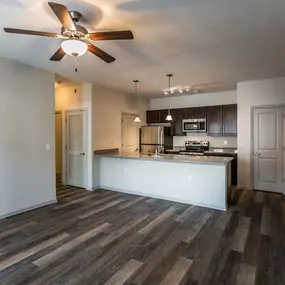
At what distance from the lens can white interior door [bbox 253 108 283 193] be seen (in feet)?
17.1

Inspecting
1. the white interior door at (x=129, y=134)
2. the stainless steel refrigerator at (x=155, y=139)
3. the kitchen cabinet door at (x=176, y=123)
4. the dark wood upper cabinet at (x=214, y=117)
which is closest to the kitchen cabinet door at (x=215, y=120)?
the dark wood upper cabinet at (x=214, y=117)

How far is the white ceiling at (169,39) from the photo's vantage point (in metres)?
2.28

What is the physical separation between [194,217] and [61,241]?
84.7 inches

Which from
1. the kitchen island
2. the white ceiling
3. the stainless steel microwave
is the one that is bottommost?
the kitchen island

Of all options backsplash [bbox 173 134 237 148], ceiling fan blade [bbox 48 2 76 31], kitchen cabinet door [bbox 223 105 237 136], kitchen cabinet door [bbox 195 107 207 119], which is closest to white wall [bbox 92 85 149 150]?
backsplash [bbox 173 134 237 148]

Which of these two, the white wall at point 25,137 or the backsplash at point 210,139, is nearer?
the white wall at point 25,137

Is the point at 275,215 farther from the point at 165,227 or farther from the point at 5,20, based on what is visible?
the point at 5,20

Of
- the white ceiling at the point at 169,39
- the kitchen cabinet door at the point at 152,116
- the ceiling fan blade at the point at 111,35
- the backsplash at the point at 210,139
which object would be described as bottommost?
the backsplash at the point at 210,139

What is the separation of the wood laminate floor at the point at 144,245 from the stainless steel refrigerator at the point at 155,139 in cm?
282

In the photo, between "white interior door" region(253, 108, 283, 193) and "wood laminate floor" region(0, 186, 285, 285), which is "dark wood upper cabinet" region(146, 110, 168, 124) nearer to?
"white interior door" region(253, 108, 283, 193)

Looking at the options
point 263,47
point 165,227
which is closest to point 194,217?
point 165,227

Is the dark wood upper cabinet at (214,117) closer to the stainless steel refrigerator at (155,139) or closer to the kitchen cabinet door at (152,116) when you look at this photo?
the stainless steel refrigerator at (155,139)

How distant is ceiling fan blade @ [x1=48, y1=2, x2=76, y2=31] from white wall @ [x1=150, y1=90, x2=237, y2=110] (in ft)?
17.7

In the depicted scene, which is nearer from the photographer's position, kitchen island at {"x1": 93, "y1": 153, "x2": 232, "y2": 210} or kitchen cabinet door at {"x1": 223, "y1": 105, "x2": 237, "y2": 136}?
kitchen island at {"x1": 93, "y1": 153, "x2": 232, "y2": 210}
